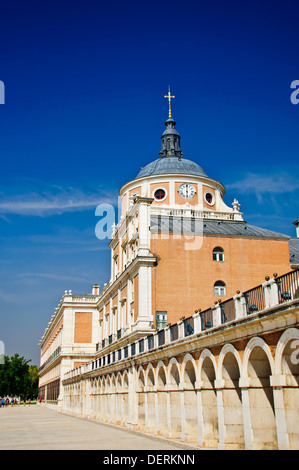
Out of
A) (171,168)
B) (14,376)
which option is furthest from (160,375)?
(14,376)

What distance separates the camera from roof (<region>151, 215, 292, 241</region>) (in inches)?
1454

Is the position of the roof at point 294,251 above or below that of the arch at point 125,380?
above

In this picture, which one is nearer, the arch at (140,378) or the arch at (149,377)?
the arch at (149,377)

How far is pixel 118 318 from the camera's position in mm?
43281

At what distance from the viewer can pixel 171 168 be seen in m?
49.3

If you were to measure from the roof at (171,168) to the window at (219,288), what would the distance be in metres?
15.0

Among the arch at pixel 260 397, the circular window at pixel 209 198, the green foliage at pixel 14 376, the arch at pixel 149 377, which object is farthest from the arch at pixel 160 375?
the green foliage at pixel 14 376

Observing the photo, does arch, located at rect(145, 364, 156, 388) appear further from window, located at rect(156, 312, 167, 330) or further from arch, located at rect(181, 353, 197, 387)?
window, located at rect(156, 312, 167, 330)

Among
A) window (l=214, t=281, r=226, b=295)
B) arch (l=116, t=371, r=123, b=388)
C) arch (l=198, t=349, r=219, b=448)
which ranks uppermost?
window (l=214, t=281, r=226, b=295)

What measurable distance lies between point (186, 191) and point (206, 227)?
998 centimetres

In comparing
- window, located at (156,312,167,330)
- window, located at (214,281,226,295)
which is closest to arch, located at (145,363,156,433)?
window, located at (156,312,167,330)

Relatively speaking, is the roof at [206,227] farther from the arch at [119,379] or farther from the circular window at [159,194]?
the arch at [119,379]

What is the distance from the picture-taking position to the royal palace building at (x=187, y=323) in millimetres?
13922

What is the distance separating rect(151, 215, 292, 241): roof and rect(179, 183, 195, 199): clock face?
7301 millimetres
